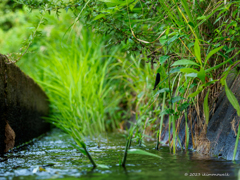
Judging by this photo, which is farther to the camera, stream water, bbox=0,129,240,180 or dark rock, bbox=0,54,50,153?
dark rock, bbox=0,54,50,153

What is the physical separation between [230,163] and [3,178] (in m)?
1.10

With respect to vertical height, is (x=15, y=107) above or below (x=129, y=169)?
above

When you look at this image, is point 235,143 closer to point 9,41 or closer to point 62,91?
point 62,91

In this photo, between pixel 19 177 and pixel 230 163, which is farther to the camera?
pixel 230 163

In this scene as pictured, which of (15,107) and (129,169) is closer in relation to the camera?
(129,169)

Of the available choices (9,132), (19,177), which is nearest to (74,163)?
(19,177)

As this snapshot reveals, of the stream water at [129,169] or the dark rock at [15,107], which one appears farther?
the dark rock at [15,107]

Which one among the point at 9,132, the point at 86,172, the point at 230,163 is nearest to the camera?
the point at 86,172

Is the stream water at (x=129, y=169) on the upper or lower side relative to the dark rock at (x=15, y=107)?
lower

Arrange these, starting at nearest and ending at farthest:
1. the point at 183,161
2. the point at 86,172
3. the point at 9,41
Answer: the point at 86,172
the point at 183,161
the point at 9,41

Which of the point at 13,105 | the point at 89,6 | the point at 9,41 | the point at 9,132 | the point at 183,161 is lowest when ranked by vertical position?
the point at 183,161

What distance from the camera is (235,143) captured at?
1.43 metres

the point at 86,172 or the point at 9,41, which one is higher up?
the point at 9,41

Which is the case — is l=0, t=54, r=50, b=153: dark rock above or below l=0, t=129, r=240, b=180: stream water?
above
